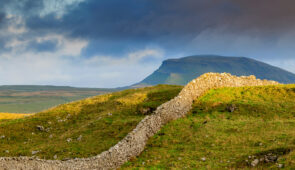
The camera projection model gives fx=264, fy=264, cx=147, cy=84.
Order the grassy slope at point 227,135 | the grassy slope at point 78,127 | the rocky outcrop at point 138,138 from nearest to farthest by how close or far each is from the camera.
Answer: the rocky outcrop at point 138,138 → the grassy slope at point 227,135 → the grassy slope at point 78,127

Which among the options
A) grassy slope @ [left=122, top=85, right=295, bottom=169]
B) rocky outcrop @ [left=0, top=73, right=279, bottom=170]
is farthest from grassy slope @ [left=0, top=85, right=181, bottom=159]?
grassy slope @ [left=122, top=85, right=295, bottom=169]

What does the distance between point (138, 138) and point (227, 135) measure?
24.9 ft

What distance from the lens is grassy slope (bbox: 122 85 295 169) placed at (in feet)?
57.8

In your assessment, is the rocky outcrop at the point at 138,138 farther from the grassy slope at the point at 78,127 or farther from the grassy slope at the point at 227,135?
the grassy slope at the point at 78,127

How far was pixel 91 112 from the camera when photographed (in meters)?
38.0

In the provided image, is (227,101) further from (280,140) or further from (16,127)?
(16,127)

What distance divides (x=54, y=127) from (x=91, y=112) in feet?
19.5

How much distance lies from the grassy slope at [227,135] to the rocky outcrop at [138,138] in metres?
0.74

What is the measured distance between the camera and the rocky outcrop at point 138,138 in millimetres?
15383

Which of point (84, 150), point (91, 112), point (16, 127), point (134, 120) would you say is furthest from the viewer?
point (91, 112)

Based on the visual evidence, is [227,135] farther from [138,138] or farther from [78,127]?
[78,127]

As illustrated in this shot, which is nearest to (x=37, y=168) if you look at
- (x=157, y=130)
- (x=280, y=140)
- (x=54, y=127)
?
(x=157, y=130)

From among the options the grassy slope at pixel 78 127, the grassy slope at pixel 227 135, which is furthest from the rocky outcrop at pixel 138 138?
the grassy slope at pixel 78 127

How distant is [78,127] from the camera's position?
1262 inches
